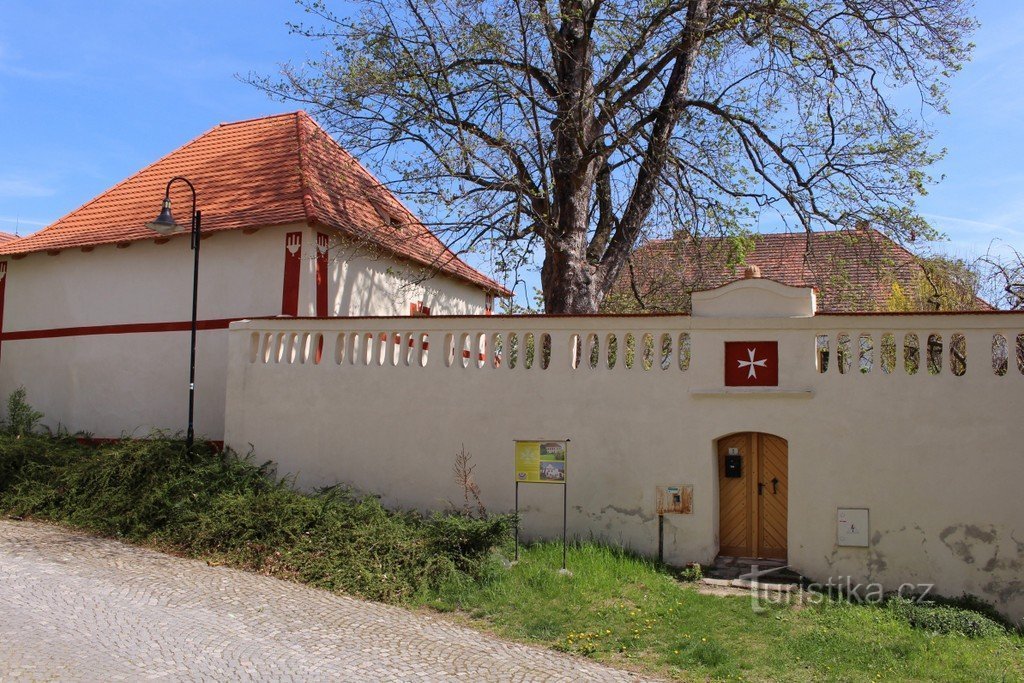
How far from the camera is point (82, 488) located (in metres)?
12.9

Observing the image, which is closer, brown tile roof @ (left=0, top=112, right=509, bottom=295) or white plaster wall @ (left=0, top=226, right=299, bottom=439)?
white plaster wall @ (left=0, top=226, right=299, bottom=439)

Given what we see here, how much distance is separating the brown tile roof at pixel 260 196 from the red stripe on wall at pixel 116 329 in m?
1.60

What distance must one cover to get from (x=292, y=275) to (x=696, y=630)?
961 centimetres

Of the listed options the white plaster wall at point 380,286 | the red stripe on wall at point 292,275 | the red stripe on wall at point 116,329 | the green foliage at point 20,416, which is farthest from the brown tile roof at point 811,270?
the green foliage at point 20,416

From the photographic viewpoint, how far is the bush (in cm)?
964

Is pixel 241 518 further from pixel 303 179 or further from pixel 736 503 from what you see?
pixel 303 179

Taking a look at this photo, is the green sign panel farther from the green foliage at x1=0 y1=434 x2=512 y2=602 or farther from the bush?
the bush

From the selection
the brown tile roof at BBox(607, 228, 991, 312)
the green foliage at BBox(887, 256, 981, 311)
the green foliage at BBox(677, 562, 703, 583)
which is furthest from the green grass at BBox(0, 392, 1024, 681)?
the green foliage at BBox(887, 256, 981, 311)

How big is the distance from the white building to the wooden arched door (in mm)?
6685

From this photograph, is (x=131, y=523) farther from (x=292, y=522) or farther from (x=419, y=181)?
(x=419, y=181)

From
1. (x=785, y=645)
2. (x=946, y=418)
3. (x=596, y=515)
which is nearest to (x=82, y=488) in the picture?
(x=596, y=515)

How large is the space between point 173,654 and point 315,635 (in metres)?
1.29

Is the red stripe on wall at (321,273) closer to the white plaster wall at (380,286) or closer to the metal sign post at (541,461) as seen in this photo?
the white plaster wall at (380,286)

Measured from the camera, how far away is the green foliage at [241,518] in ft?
33.9
